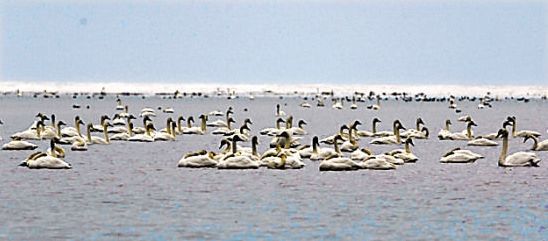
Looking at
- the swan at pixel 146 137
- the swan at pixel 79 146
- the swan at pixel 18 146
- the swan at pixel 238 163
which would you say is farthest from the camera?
the swan at pixel 146 137

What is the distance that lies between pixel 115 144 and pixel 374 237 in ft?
74.4

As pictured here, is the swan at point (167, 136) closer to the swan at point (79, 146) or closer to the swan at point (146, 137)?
the swan at point (146, 137)

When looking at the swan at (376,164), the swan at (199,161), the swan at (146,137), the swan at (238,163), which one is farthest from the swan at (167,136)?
the swan at (376,164)

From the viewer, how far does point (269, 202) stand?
74.9ft

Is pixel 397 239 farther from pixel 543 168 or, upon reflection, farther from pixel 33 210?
pixel 543 168

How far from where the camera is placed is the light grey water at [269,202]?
19.2 m

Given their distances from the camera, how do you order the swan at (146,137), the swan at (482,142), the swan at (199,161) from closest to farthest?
the swan at (199,161) → the swan at (482,142) → the swan at (146,137)

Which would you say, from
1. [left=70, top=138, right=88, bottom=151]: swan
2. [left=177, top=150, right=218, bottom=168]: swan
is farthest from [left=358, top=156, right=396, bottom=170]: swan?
[left=70, top=138, right=88, bottom=151]: swan

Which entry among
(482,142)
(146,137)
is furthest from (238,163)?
(146,137)

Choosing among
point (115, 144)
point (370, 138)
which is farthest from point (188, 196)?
point (370, 138)

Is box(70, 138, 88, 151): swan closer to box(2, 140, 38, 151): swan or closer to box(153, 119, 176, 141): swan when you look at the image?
box(2, 140, 38, 151): swan

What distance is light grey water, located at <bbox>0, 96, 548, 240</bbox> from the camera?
63.0ft

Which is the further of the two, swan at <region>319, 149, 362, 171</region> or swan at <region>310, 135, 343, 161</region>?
swan at <region>310, 135, 343, 161</region>

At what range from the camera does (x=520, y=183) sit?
26.9 metres
